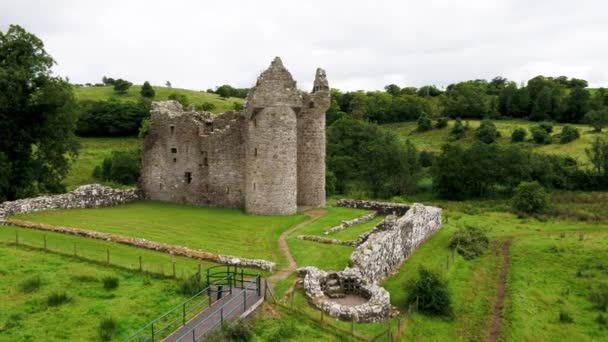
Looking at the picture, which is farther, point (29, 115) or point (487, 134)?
point (487, 134)

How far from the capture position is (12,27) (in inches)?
1476

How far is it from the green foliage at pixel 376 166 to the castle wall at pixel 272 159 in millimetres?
34072

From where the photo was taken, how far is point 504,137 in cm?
9069

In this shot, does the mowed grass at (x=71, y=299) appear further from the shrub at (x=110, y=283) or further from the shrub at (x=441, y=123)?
the shrub at (x=441, y=123)

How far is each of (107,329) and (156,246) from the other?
9.28 m

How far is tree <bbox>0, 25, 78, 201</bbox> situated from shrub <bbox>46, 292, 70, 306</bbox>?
20.5 m

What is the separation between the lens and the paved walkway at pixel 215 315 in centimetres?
1706

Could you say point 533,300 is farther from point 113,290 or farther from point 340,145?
point 340,145

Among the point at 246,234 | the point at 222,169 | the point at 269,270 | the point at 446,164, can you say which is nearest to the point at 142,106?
the point at 446,164

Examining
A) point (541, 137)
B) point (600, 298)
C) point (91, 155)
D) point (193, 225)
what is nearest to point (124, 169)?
point (91, 155)

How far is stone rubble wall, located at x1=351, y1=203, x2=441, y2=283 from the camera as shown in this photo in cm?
2529

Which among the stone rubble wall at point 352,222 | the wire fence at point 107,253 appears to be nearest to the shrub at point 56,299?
the wire fence at point 107,253

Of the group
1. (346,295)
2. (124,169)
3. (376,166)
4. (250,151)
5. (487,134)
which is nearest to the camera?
(346,295)

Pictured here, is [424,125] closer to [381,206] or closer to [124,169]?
[124,169]
